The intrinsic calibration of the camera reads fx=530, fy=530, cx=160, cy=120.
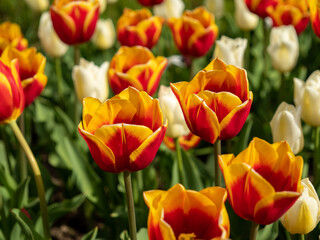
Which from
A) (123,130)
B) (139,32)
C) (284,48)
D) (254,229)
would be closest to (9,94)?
(123,130)

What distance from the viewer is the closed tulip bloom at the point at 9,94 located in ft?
3.61

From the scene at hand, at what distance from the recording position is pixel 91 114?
3.14 ft

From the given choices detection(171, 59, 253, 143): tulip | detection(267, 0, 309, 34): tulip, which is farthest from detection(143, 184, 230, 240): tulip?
detection(267, 0, 309, 34): tulip

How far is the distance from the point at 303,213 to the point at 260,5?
1.24 m

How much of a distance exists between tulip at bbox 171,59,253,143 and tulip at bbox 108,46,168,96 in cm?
36

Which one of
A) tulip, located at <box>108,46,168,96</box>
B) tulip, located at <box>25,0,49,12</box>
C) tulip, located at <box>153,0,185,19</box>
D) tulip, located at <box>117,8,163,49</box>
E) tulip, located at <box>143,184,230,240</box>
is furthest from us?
tulip, located at <box>25,0,49,12</box>

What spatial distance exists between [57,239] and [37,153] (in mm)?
356

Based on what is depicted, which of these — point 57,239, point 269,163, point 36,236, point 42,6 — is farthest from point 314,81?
point 42,6

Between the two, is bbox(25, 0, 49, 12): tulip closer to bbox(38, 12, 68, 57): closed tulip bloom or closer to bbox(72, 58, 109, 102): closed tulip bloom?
bbox(38, 12, 68, 57): closed tulip bloom

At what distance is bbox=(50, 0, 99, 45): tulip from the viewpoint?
1745 mm

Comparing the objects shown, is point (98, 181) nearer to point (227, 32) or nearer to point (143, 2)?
point (143, 2)

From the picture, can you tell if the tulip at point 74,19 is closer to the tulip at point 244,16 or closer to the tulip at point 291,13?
the tulip at point 291,13

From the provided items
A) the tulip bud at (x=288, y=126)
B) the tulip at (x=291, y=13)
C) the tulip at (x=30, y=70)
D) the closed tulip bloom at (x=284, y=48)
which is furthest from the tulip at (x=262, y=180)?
the tulip at (x=291, y=13)

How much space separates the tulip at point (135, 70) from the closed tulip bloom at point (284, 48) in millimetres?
558
